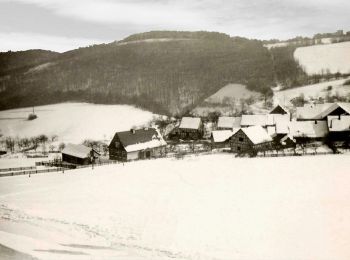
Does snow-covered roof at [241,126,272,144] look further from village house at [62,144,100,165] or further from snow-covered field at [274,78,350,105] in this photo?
snow-covered field at [274,78,350,105]

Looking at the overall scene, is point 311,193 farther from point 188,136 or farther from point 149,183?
point 188,136

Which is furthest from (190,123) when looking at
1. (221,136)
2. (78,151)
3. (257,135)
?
(78,151)

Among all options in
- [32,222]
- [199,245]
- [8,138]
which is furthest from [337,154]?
[8,138]

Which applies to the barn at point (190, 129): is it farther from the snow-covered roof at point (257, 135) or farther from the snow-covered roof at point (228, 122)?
the snow-covered roof at point (257, 135)

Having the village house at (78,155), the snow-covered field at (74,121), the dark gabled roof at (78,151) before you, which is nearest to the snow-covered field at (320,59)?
the snow-covered field at (74,121)

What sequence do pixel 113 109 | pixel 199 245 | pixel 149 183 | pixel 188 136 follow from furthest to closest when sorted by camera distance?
pixel 113 109
pixel 188 136
pixel 149 183
pixel 199 245

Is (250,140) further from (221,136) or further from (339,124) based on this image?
(339,124)
